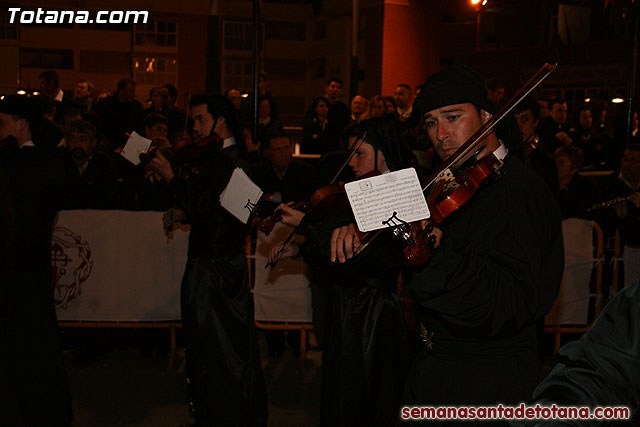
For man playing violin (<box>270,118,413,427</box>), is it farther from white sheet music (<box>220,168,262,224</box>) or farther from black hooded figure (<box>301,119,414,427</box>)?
white sheet music (<box>220,168,262,224</box>)

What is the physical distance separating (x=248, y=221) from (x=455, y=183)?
2681 millimetres

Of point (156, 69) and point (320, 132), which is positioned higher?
point (156, 69)

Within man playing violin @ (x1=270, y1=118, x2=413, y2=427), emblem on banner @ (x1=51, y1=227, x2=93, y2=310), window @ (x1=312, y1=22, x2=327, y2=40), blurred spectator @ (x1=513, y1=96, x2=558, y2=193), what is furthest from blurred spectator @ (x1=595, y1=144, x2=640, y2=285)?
window @ (x1=312, y1=22, x2=327, y2=40)

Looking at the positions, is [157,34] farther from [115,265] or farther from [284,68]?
[115,265]

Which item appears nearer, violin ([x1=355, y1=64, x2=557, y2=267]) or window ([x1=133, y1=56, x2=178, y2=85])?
violin ([x1=355, y1=64, x2=557, y2=267])

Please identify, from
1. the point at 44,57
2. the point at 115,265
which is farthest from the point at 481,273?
the point at 44,57

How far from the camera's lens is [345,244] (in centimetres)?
282

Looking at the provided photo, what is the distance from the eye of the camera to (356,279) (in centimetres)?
469

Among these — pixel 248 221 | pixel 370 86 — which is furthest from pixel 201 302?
pixel 370 86

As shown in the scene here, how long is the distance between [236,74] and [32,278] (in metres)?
26.8

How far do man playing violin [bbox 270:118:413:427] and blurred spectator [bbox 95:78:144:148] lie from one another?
718 cm

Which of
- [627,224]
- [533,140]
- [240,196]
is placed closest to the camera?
[240,196]

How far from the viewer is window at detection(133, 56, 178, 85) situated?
2975cm

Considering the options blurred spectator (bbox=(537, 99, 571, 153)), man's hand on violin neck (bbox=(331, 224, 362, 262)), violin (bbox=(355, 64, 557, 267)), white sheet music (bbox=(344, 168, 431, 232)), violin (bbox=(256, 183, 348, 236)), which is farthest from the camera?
blurred spectator (bbox=(537, 99, 571, 153))
